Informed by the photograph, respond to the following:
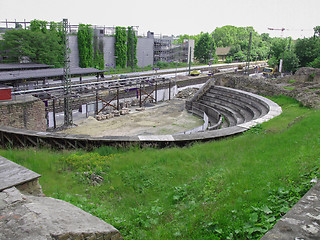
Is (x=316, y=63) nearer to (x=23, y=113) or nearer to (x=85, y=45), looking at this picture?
(x=85, y=45)

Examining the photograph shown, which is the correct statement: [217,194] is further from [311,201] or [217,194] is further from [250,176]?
[311,201]

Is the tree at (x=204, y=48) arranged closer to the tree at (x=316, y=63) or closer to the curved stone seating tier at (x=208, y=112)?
the tree at (x=316, y=63)

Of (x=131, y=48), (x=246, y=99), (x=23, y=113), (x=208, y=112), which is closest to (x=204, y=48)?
(x=131, y=48)

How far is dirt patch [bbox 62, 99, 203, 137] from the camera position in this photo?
74.4 feet

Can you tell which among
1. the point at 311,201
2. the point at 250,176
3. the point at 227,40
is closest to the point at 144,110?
the point at 250,176

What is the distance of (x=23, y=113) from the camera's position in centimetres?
1811

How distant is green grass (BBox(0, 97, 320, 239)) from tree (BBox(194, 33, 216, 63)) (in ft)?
227

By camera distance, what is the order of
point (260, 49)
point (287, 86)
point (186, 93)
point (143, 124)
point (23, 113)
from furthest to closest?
point (260, 49), point (186, 93), point (287, 86), point (143, 124), point (23, 113)

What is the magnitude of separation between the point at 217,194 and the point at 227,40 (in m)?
109

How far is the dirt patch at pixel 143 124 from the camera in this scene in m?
22.7

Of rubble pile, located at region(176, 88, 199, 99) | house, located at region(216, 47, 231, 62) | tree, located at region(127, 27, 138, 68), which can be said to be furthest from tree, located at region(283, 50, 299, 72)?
house, located at region(216, 47, 231, 62)

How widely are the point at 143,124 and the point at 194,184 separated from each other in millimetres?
17951

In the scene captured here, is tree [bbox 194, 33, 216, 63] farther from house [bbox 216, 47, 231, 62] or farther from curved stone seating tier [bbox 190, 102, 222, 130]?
curved stone seating tier [bbox 190, 102, 222, 130]

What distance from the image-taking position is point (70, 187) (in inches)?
309
